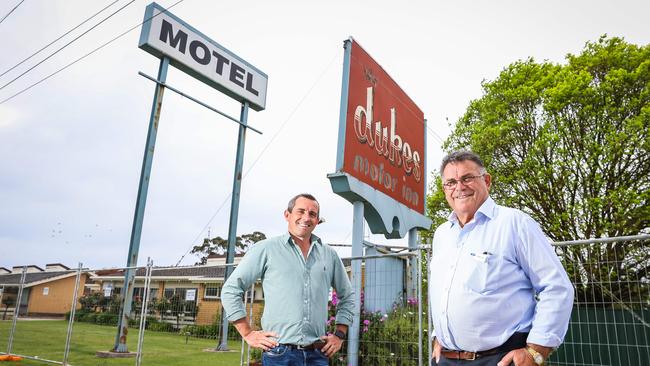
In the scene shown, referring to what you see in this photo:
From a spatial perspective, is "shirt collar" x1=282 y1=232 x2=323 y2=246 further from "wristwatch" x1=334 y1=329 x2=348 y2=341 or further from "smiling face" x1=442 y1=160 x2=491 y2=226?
"smiling face" x1=442 y1=160 x2=491 y2=226

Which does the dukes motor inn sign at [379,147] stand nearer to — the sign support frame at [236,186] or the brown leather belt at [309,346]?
the brown leather belt at [309,346]

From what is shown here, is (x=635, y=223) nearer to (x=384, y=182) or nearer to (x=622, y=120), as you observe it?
(x=622, y=120)

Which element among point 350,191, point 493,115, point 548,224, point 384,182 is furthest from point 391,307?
point 493,115

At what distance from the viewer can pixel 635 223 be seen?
12.0 meters

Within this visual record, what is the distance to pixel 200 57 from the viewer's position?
39.3 ft

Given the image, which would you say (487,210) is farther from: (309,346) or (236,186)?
(236,186)

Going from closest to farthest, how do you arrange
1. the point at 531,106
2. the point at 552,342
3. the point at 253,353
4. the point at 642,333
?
the point at 552,342 < the point at 642,333 < the point at 253,353 < the point at 531,106

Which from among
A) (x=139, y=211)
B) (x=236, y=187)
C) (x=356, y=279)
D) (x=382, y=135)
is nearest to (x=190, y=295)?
(x=356, y=279)

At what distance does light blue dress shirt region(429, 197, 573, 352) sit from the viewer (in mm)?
1831

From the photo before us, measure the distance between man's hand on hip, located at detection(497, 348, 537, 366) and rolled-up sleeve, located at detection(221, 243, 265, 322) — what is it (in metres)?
Answer: 1.61

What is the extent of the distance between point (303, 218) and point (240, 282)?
60cm

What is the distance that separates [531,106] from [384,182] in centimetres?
864

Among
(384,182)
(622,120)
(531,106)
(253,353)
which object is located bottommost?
(253,353)

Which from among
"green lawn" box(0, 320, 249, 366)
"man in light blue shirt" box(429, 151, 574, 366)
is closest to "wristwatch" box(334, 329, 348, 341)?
"man in light blue shirt" box(429, 151, 574, 366)
